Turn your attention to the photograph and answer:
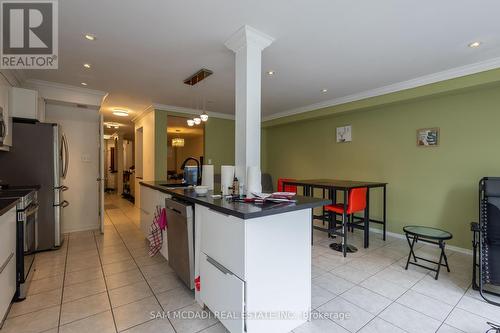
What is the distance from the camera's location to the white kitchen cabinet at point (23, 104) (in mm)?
2924

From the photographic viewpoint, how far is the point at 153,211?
300 cm

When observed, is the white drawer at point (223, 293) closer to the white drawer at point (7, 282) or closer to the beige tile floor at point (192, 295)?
the beige tile floor at point (192, 295)

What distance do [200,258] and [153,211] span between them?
1417 millimetres

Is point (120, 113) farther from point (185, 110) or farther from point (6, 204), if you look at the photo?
point (6, 204)

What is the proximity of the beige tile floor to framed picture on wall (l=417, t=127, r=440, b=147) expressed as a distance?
5.24ft

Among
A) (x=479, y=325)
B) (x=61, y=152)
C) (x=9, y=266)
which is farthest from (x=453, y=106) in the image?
(x=61, y=152)

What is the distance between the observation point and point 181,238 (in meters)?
2.06

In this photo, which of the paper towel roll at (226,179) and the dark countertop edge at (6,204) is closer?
the dark countertop edge at (6,204)

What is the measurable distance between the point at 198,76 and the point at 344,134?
121 inches

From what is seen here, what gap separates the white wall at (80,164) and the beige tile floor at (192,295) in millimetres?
1142

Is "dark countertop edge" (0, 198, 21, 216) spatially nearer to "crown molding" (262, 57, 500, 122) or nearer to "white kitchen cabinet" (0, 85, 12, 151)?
"white kitchen cabinet" (0, 85, 12, 151)

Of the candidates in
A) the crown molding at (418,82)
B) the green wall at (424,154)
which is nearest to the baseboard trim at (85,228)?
the green wall at (424,154)

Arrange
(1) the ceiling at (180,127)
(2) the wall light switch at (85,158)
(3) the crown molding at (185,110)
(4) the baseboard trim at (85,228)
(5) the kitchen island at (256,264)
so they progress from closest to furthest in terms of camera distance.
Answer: (5) the kitchen island at (256,264)
(4) the baseboard trim at (85,228)
(2) the wall light switch at (85,158)
(3) the crown molding at (185,110)
(1) the ceiling at (180,127)

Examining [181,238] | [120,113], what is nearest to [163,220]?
[181,238]
